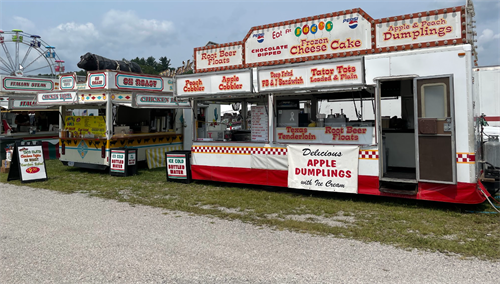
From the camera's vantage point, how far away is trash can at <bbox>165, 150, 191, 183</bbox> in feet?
33.2

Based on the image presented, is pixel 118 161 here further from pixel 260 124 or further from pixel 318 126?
pixel 318 126

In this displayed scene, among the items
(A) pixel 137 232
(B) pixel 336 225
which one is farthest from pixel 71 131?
(B) pixel 336 225

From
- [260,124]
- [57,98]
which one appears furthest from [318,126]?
[57,98]

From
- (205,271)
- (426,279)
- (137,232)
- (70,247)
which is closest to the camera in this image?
(426,279)

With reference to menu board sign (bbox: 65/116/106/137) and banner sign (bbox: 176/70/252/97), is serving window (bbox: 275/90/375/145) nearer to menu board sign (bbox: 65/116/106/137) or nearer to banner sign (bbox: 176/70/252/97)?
banner sign (bbox: 176/70/252/97)

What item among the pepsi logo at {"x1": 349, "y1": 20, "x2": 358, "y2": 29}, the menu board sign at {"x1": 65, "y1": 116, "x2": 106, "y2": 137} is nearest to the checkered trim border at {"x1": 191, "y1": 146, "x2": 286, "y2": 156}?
the pepsi logo at {"x1": 349, "y1": 20, "x2": 358, "y2": 29}

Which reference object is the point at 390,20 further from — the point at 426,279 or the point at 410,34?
the point at 426,279

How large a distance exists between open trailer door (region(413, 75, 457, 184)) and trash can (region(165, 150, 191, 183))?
18.5 feet

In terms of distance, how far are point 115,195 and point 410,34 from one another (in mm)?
6936

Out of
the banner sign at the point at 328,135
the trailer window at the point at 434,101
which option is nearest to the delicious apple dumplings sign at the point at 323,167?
the banner sign at the point at 328,135

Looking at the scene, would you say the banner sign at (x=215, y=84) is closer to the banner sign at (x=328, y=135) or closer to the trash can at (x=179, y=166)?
the banner sign at (x=328, y=135)

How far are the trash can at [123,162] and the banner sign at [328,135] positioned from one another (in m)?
5.13

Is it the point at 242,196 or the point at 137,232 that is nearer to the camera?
the point at 137,232

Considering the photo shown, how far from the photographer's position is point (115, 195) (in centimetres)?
877
